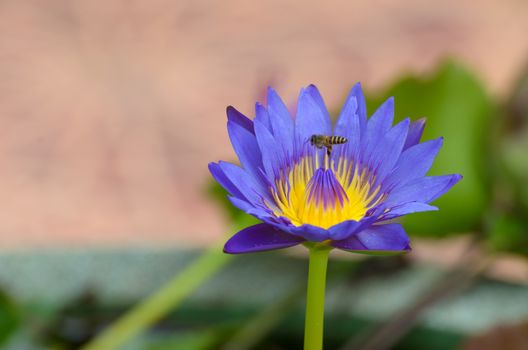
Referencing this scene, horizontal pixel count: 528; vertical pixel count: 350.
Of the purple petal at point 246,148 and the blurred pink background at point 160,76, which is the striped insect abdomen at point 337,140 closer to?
the purple petal at point 246,148

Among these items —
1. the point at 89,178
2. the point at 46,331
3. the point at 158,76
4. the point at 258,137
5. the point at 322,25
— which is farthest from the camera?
the point at 322,25

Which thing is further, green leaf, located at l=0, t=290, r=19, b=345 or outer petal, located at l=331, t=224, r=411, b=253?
green leaf, located at l=0, t=290, r=19, b=345

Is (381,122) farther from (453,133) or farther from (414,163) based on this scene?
(453,133)

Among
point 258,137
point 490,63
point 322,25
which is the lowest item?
point 258,137

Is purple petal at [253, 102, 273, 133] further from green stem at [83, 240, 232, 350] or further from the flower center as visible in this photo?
green stem at [83, 240, 232, 350]

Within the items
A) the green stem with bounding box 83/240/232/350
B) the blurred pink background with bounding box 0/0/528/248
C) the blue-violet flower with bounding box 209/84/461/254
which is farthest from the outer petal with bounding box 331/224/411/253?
the blurred pink background with bounding box 0/0/528/248

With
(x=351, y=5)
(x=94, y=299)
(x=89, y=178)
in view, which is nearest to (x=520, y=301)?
(x=94, y=299)

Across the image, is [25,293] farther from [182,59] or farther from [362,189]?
[182,59]
